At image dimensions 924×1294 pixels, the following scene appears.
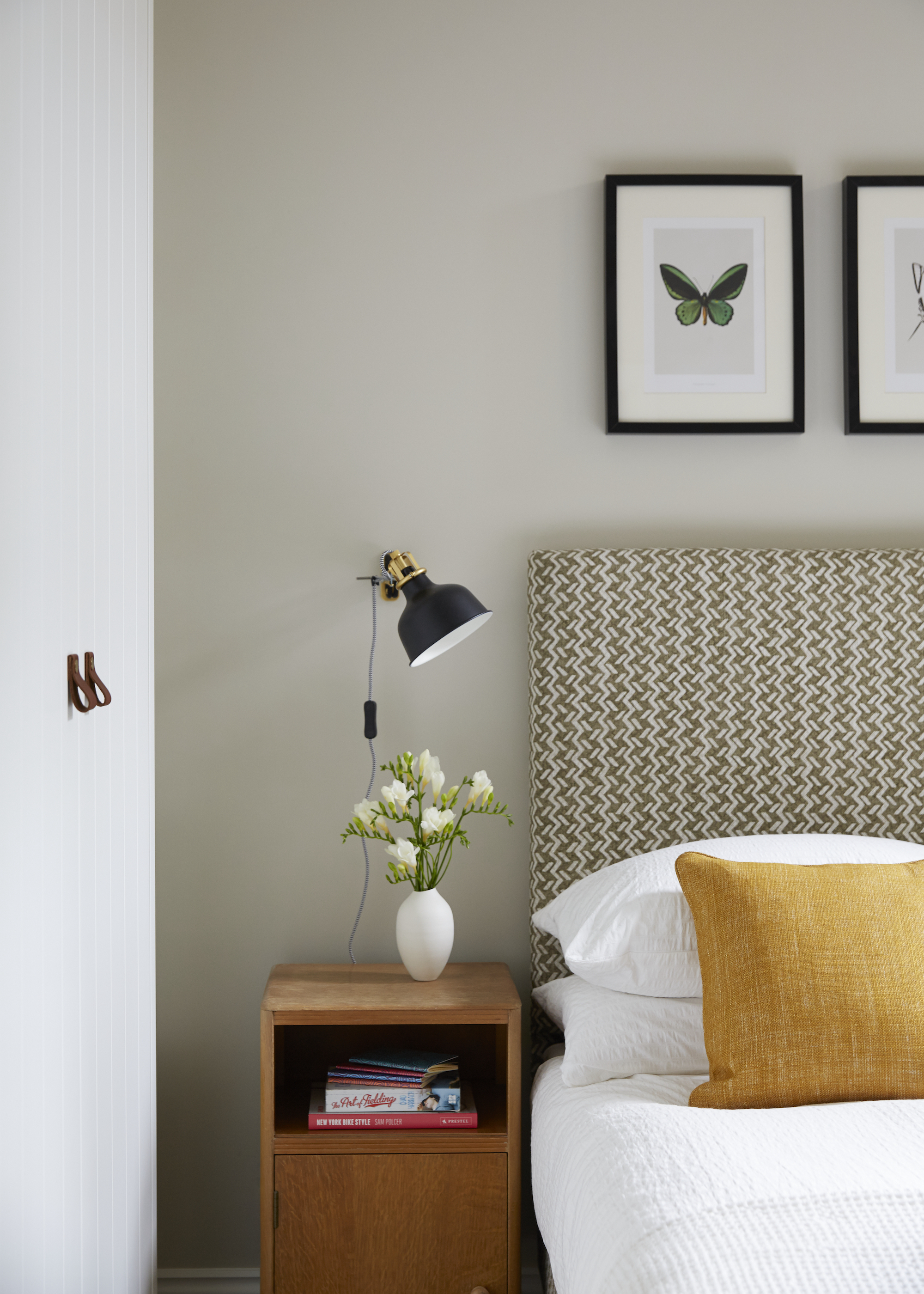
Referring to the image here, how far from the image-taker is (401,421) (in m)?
1.97

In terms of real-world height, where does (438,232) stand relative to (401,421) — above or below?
above

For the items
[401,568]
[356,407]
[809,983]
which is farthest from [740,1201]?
[356,407]

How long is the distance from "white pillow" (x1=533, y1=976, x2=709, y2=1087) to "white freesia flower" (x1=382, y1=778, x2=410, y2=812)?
46cm

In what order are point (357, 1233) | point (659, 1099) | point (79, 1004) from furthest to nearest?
point (357, 1233), point (659, 1099), point (79, 1004)

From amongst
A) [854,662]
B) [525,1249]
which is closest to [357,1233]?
[525,1249]

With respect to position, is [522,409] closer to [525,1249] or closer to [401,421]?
[401,421]

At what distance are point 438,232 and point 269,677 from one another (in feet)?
3.19

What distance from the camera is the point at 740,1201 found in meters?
1.02

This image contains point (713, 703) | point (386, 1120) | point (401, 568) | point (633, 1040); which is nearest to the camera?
point (633, 1040)

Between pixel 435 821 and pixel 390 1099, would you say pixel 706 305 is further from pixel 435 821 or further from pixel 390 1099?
pixel 390 1099

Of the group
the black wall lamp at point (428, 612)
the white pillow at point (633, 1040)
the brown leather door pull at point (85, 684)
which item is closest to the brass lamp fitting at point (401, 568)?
the black wall lamp at point (428, 612)

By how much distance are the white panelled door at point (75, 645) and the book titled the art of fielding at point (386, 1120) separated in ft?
0.92

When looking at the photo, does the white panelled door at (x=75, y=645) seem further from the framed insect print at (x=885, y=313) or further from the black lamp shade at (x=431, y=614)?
the framed insect print at (x=885, y=313)

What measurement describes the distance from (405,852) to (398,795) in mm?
99
